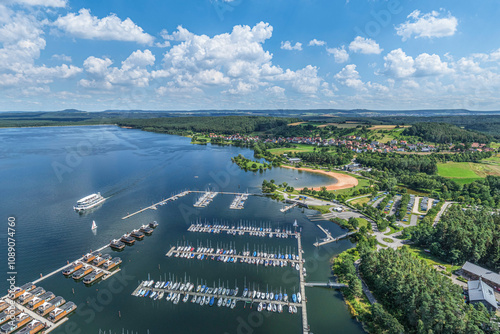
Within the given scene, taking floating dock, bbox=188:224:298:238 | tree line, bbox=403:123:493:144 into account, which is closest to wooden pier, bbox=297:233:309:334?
floating dock, bbox=188:224:298:238

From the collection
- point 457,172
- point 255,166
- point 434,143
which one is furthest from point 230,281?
point 434,143

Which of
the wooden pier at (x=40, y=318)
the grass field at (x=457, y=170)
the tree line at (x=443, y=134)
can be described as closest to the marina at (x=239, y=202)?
the wooden pier at (x=40, y=318)

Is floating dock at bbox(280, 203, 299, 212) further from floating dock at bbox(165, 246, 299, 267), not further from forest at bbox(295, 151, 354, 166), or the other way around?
forest at bbox(295, 151, 354, 166)

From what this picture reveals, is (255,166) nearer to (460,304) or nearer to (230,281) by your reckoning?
(230,281)

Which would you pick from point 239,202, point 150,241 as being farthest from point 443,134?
point 150,241

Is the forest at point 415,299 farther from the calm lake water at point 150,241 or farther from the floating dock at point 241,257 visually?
the floating dock at point 241,257
